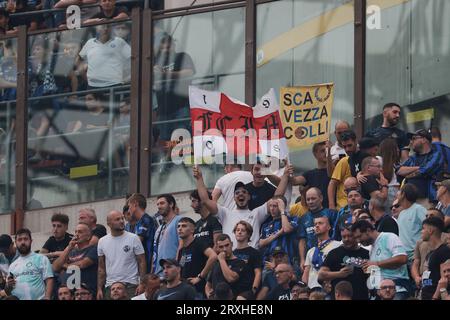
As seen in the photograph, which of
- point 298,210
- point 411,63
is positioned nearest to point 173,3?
point 411,63

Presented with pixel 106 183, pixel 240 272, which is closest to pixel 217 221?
pixel 240 272

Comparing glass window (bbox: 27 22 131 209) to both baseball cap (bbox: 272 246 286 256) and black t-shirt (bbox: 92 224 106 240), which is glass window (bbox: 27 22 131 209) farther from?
baseball cap (bbox: 272 246 286 256)

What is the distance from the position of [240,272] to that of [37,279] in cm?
309

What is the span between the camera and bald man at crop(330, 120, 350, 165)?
27.3m

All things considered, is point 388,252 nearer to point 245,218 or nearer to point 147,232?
point 245,218

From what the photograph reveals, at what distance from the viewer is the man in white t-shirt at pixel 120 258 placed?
2736cm

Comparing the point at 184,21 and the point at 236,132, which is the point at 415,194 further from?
the point at 184,21

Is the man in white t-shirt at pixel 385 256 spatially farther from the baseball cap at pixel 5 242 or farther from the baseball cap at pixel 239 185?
the baseball cap at pixel 5 242

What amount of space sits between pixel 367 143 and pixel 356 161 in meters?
0.25

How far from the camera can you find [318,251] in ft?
84.6

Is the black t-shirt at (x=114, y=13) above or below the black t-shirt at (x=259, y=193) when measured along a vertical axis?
above

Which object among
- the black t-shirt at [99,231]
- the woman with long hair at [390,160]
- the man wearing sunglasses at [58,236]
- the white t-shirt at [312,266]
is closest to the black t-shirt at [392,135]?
the woman with long hair at [390,160]

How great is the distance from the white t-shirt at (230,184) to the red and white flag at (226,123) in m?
0.47

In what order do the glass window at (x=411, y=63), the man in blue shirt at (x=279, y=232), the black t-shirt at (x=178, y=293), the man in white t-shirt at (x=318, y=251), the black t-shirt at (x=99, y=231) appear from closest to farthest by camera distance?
1. the black t-shirt at (x=178, y=293)
2. the man in white t-shirt at (x=318, y=251)
3. the man in blue shirt at (x=279, y=232)
4. the black t-shirt at (x=99, y=231)
5. the glass window at (x=411, y=63)
